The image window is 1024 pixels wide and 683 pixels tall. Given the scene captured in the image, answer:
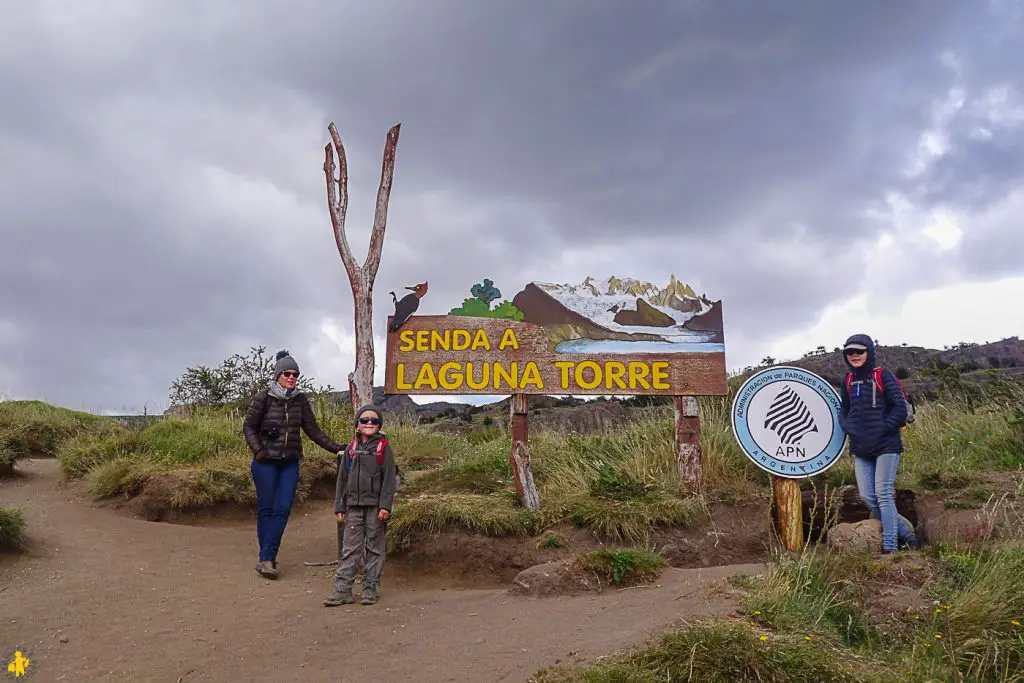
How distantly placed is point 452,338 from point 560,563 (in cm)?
339

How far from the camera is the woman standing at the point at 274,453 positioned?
7.25 metres

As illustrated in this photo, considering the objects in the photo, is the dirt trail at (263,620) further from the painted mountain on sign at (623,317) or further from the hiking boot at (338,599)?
the painted mountain on sign at (623,317)

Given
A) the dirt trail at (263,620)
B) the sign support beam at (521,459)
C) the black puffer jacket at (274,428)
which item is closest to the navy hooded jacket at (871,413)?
the dirt trail at (263,620)

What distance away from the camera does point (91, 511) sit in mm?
9562

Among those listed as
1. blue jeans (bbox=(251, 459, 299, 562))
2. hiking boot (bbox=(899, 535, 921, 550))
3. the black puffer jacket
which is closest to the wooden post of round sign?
hiking boot (bbox=(899, 535, 921, 550))

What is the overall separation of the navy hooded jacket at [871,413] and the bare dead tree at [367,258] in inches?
193

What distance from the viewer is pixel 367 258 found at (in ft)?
28.8

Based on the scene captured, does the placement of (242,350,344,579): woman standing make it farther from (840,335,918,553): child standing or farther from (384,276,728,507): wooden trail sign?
(840,335,918,553): child standing

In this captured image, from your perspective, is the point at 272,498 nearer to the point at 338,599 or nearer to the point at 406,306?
the point at 338,599

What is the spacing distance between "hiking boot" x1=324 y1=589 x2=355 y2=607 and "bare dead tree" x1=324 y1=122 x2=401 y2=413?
7.71 ft

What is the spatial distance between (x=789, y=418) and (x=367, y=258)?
5016mm

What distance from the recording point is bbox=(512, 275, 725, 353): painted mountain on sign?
8828 mm

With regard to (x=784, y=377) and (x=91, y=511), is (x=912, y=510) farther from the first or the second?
(x=91, y=511)

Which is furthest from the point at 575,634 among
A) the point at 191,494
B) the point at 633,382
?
the point at 191,494
